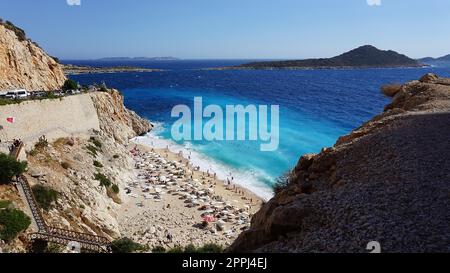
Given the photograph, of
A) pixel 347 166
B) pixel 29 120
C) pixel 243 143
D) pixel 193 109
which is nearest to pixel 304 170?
pixel 347 166

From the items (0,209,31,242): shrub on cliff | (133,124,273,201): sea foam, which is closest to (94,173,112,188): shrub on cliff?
(0,209,31,242): shrub on cliff

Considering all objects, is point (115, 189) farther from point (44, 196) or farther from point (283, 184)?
point (283, 184)

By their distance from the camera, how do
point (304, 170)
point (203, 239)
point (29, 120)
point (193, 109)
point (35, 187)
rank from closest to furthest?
point (304, 170), point (35, 187), point (203, 239), point (29, 120), point (193, 109)

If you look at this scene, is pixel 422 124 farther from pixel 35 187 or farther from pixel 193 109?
pixel 193 109

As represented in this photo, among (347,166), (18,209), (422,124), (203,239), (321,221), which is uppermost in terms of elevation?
(422,124)

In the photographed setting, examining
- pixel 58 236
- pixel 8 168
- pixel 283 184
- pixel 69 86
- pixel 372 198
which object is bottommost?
pixel 58 236

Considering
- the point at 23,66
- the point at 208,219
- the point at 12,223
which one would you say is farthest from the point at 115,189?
the point at 23,66
